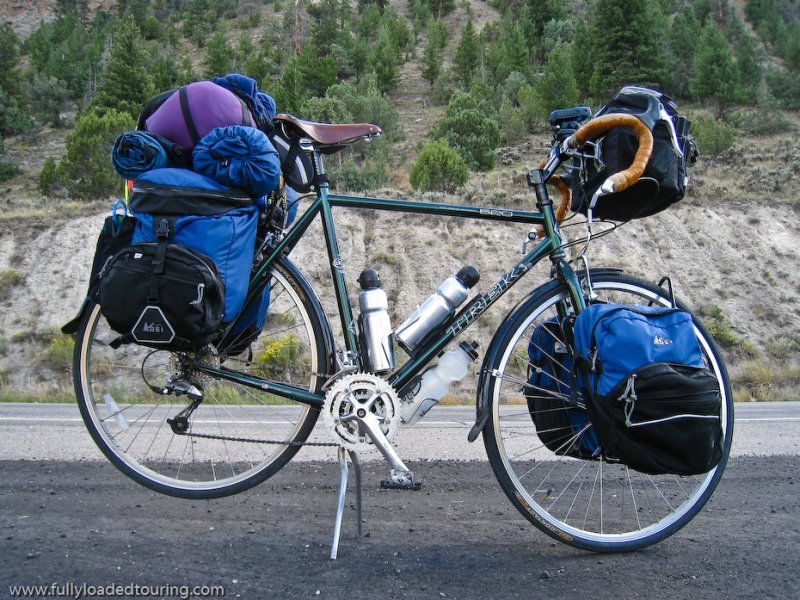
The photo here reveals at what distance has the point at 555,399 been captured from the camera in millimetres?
3131

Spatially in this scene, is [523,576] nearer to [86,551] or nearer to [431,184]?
[86,551]

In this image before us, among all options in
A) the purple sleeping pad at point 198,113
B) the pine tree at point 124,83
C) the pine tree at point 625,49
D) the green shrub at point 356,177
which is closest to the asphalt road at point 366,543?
the purple sleeping pad at point 198,113

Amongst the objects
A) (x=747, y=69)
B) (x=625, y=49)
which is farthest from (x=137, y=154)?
(x=747, y=69)

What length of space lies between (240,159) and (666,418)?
2.11 m

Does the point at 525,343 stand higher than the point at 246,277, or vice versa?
the point at 246,277

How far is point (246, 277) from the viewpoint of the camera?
9.90 feet

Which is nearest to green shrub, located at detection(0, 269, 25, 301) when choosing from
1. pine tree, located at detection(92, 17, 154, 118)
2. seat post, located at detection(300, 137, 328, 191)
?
seat post, located at detection(300, 137, 328, 191)

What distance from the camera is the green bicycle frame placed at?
10.3 ft

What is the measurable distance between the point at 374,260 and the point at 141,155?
18.0 m

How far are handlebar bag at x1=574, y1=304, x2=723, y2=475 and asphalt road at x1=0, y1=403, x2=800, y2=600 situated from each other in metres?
0.47

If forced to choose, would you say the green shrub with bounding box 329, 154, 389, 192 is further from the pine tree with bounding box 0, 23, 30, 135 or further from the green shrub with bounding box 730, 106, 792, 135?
the pine tree with bounding box 0, 23, 30, 135

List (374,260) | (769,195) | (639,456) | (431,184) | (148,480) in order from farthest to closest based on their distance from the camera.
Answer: (431,184), (769,195), (374,260), (148,480), (639,456)

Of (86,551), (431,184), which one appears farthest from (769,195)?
(86,551)

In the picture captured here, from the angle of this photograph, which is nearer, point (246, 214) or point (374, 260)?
point (246, 214)
